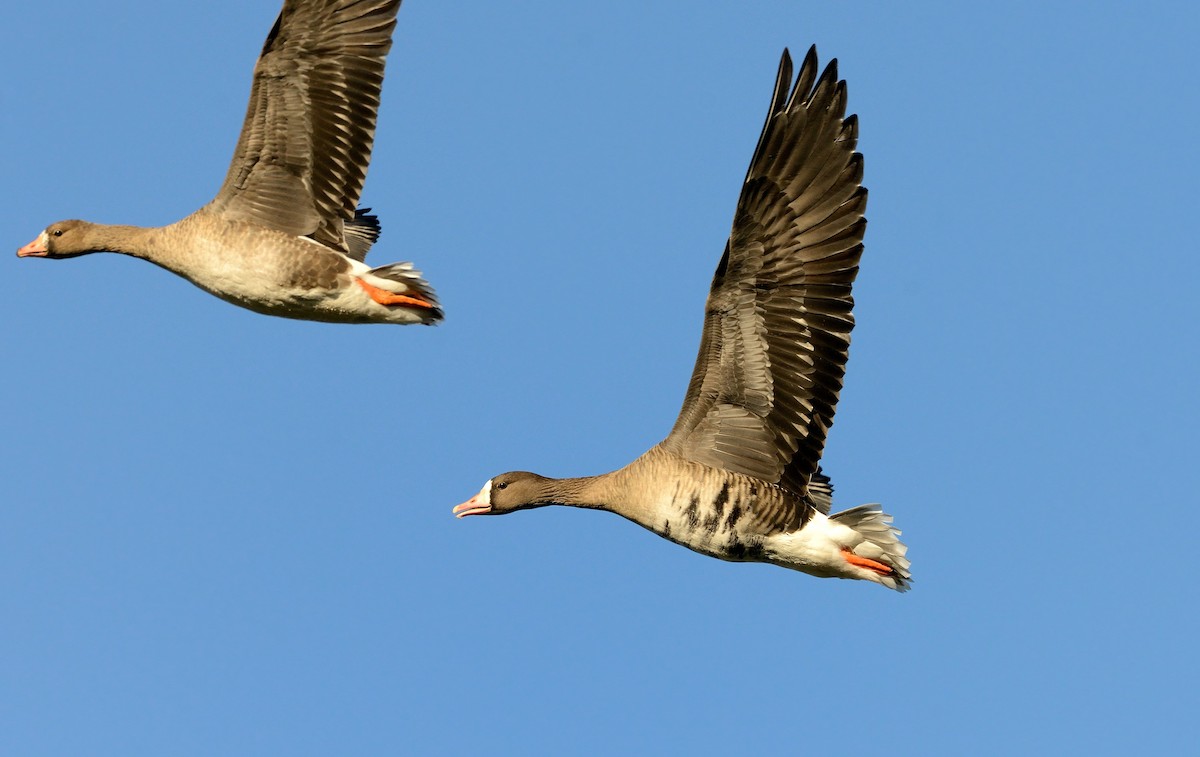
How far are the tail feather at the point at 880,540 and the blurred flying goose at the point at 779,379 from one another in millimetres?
12

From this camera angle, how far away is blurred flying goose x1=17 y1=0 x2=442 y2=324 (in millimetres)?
16969

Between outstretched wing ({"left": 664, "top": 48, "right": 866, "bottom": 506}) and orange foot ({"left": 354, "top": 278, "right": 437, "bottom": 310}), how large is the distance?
291 cm

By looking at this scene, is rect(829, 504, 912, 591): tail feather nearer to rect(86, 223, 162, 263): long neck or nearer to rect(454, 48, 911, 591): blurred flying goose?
rect(454, 48, 911, 591): blurred flying goose

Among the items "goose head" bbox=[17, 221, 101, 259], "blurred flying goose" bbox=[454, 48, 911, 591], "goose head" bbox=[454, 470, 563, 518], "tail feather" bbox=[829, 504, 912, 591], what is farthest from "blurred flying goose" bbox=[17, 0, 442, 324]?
"tail feather" bbox=[829, 504, 912, 591]

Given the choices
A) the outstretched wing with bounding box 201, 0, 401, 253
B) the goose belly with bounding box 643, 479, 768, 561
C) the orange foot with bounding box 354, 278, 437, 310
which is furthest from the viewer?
the orange foot with bounding box 354, 278, 437, 310

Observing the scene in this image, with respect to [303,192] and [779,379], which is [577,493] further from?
[303,192]

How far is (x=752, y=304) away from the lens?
50.5 ft

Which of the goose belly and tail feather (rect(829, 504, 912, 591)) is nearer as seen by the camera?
the goose belly

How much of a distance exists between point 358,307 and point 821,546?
4810mm

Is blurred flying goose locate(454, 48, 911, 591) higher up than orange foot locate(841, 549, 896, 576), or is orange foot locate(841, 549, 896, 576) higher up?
blurred flying goose locate(454, 48, 911, 591)

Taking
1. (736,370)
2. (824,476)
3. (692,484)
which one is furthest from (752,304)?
(824,476)

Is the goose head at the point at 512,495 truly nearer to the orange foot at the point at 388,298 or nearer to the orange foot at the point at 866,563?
the orange foot at the point at 388,298

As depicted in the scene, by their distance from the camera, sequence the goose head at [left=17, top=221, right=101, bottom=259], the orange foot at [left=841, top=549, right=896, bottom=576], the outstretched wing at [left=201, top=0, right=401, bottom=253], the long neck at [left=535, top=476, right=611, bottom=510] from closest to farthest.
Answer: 1. the orange foot at [left=841, top=549, right=896, bottom=576]
2. the long neck at [left=535, top=476, right=611, bottom=510]
3. the outstretched wing at [left=201, top=0, right=401, bottom=253]
4. the goose head at [left=17, top=221, right=101, bottom=259]

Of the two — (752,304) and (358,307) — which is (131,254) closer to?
A: (358,307)
